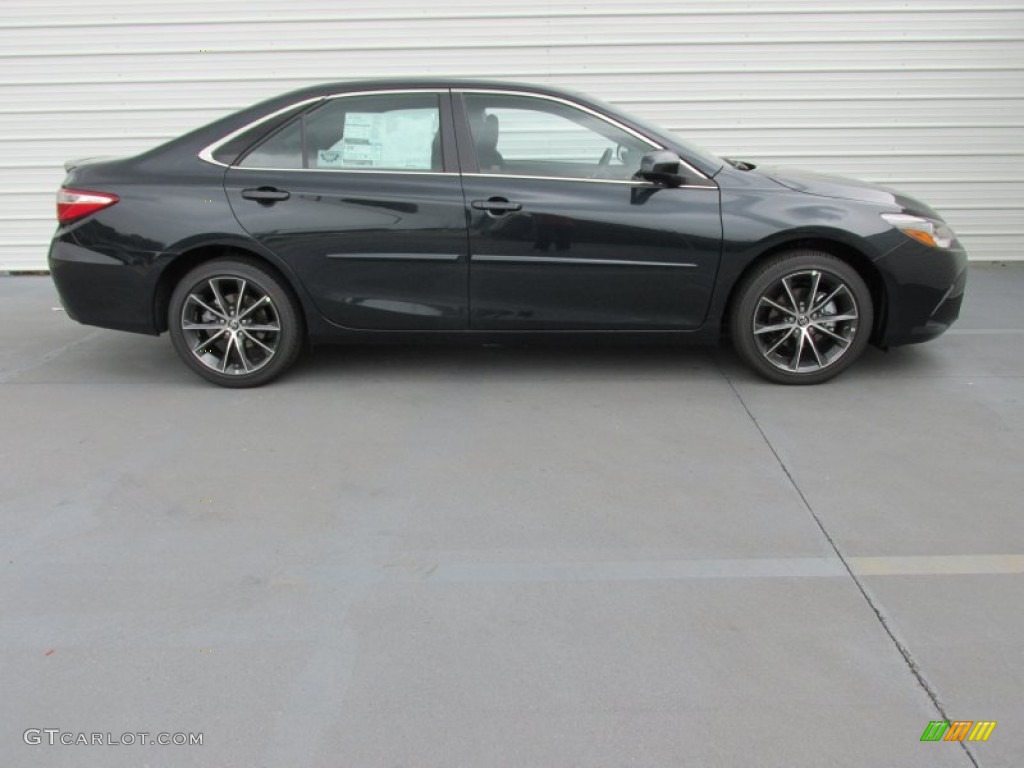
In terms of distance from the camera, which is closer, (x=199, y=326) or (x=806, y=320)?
(x=806, y=320)

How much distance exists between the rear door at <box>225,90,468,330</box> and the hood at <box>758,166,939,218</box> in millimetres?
1807

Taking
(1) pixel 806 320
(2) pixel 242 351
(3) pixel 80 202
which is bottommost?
(2) pixel 242 351

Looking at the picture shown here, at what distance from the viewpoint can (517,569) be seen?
3.21m

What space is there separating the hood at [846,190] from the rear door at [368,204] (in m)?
1.81

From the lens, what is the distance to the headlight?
480 centimetres

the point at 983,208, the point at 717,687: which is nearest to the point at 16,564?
the point at 717,687

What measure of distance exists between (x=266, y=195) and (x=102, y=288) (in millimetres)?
1056

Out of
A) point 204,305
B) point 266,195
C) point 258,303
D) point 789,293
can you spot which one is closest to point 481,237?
point 266,195

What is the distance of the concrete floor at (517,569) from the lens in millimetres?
2461

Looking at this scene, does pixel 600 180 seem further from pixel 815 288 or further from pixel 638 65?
pixel 638 65

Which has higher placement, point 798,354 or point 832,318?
point 832,318

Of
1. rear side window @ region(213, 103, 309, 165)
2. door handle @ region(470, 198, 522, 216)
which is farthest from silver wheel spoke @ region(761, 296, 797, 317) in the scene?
rear side window @ region(213, 103, 309, 165)

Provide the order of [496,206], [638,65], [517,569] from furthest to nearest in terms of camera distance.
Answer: [638,65]
[496,206]
[517,569]

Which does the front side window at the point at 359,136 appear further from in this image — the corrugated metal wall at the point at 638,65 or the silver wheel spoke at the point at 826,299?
the corrugated metal wall at the point at 638,65
